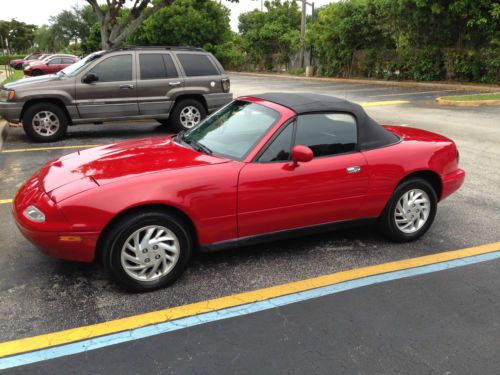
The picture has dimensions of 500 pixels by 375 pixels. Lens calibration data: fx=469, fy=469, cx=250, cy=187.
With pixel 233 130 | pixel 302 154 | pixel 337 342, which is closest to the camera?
pixel 337 342

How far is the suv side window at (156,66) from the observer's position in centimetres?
957

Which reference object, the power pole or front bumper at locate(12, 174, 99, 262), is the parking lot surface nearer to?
front bumper at locate(12, 174, 99, 262)

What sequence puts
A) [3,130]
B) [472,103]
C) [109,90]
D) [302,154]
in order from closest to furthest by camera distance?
1. [302,154]
2. [109,90]
3. [3,130]
4. [472,103]

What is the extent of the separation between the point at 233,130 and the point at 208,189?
910 millimetres

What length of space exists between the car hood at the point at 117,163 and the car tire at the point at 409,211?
168 centimetres

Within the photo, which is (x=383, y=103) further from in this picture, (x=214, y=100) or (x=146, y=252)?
(x=146, y=252)

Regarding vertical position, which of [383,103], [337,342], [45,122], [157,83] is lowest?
[337,342]

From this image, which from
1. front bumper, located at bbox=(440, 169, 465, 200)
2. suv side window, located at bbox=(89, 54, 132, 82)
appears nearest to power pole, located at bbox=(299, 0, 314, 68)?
suv side window, located at bbox=(89, 54, 132, 82)

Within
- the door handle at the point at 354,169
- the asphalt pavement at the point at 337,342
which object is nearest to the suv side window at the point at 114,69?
the door handle at the point at 354,169

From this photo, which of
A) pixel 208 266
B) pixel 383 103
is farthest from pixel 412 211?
pixel 383 103

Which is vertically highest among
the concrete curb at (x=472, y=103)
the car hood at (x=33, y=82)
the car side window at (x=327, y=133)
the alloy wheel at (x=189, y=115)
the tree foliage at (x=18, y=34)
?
the tree foliage at (x=18, y=34)

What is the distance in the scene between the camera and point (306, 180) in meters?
3.91

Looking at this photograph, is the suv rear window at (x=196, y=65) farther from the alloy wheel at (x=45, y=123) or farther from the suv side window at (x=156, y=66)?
the alloy wheel at (x=45, y=123)

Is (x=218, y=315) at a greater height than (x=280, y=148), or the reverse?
(x=280, y=148)
